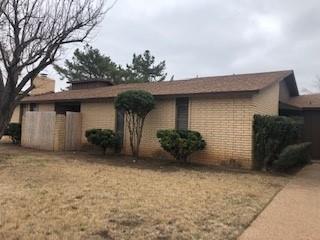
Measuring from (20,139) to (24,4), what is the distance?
909 cm

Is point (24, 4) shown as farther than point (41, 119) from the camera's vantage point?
No

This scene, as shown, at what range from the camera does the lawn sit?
19.4 feet

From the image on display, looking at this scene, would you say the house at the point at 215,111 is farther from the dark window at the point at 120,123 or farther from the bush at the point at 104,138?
the bush at the point at 104,138

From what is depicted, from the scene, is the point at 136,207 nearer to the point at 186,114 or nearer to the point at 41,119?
the point at 186,114

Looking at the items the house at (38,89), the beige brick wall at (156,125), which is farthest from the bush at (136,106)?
the house at (38,89)

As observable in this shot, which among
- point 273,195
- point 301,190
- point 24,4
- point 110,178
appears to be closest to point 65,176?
point 110,178

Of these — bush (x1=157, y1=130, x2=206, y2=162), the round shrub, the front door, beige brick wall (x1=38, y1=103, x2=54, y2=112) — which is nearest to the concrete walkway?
bush (x1=157, y1=130, x2=206, y2=162)

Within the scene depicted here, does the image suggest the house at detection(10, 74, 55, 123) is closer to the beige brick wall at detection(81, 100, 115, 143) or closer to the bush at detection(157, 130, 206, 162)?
the beige brick wall at detection(81, 100, 115, 143)

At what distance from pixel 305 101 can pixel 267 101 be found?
470cm

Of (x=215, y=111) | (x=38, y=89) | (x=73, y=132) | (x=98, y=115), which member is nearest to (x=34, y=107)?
(x=73, y=132)

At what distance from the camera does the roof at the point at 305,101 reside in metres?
17.9

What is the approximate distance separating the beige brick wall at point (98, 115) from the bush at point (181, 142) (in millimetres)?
4756

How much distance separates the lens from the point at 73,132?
63.5ft

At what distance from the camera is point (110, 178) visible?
34.4ft
